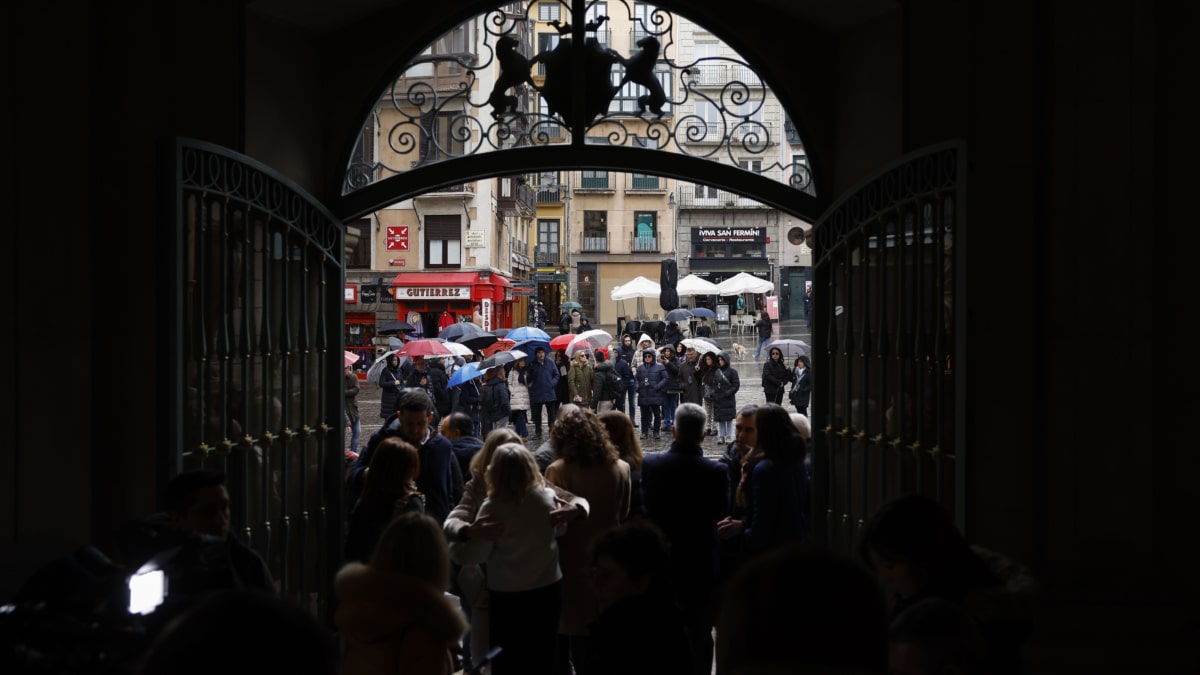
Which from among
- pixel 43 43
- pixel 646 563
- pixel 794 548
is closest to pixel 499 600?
pixel 646 563

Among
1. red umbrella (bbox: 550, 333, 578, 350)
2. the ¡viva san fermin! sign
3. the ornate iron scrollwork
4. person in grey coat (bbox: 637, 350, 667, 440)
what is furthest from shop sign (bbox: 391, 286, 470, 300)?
the ornate iron scrollwork

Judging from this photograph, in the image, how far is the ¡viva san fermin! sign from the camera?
5212 centimetres

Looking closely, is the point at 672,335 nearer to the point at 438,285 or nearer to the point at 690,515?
the point at 438,285

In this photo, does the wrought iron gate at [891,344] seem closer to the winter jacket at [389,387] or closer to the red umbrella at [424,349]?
the winter jacket at [389,387]

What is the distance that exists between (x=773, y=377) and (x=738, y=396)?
6.08m

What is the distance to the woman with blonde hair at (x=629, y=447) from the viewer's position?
5570 mm

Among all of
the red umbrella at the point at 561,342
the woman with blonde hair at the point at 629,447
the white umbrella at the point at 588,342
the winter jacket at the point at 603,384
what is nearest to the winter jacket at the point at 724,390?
the winter jacket at the point at 603,384

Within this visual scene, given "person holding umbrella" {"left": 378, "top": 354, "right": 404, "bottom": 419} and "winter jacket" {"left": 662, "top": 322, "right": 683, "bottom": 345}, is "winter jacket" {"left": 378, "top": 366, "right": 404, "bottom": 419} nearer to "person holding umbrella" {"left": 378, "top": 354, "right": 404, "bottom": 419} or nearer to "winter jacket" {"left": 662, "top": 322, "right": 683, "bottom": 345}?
"person holding umbrella" {"left": 378, "top": 354, "right": 404, "bottom": 419}

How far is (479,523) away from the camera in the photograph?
482 centimetres

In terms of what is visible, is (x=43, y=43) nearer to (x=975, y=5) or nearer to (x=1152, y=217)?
(x=975, y=5)

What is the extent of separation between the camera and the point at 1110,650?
425cm

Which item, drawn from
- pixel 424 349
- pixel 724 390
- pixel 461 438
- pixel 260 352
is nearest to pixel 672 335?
pixel 724 390

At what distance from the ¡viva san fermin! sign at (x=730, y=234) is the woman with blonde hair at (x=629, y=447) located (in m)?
46.9

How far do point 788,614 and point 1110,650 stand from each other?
3.38 metres
